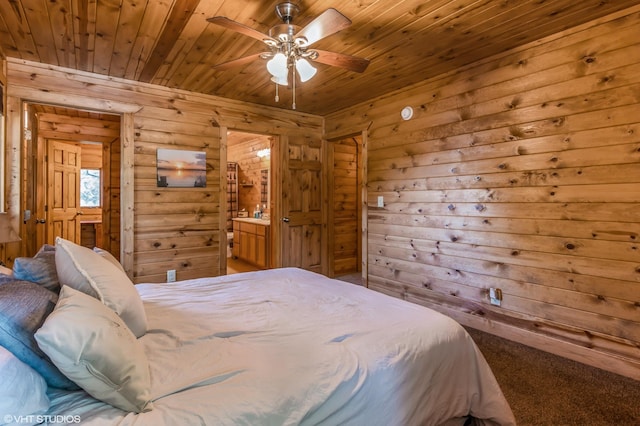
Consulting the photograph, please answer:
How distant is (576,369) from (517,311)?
550 mm

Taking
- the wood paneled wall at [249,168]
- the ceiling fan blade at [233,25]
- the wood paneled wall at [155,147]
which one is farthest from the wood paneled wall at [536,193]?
the wood paneled wall at [249,168]

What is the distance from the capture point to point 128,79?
346 centimetres

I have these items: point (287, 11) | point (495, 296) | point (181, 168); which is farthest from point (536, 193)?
point (181, 168)

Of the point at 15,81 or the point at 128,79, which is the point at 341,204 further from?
the point at 15,81

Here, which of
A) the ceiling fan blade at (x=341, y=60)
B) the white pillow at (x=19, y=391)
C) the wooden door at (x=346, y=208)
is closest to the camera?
the white pillow at (x=19, y=391)

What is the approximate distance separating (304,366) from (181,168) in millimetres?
3245

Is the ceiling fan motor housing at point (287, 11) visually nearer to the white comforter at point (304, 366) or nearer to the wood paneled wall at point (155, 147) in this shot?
the white comforter at point (304, 366)

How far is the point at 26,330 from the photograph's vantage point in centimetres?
95

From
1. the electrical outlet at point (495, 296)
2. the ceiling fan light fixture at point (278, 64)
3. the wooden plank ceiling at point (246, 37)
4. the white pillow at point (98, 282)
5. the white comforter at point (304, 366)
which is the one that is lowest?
the electrical outlet at point (495, 296)

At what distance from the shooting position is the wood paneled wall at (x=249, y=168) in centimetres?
671

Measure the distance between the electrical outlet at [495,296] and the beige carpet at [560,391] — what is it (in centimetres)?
41

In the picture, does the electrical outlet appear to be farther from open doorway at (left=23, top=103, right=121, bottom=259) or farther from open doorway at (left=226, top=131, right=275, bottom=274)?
open doorway at (left=23, top=103, right=121, bottom=259)

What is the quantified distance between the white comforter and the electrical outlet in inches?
60.0

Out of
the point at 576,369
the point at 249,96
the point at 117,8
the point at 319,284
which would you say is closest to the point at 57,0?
the point at 117,8
